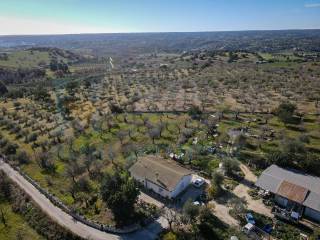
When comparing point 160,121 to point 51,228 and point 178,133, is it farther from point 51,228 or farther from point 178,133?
point 51,228

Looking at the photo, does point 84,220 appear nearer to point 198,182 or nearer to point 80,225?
point 80,225

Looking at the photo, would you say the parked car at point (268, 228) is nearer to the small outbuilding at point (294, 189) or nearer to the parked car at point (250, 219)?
the parked car at point (250, 219)

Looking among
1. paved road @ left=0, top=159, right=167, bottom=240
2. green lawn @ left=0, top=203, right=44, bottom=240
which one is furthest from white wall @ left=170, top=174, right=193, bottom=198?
green lawn @ left=0, top=203, right=44, bottom=240

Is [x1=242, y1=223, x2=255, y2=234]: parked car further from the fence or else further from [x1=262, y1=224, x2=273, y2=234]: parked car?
the fence

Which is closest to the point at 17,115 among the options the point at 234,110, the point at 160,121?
the point at 160,121

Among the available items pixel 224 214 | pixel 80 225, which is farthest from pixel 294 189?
pixel 80 225

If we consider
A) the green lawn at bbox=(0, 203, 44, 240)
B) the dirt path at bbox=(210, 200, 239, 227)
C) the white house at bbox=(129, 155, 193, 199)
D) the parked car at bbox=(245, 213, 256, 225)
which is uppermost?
the white house at bbox=(129, 155, 193, 199)
